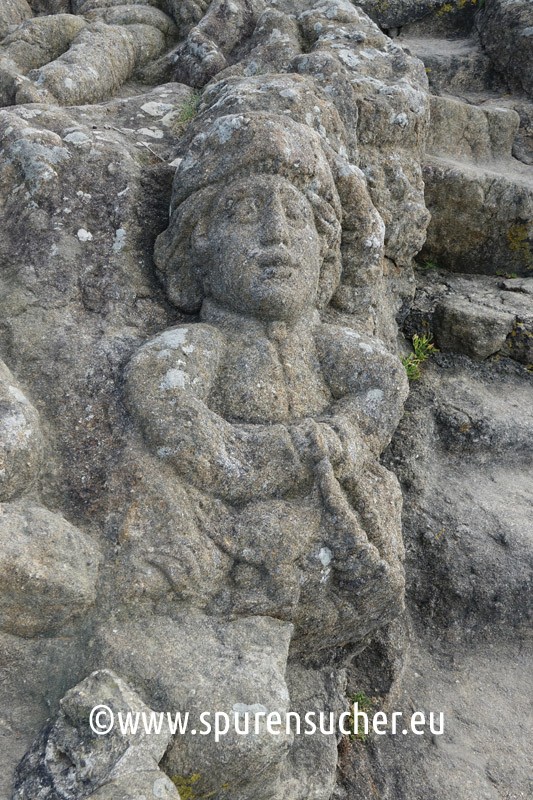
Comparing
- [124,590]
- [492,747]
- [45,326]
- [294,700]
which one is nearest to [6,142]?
[45,326]

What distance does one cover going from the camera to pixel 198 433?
3.14 m

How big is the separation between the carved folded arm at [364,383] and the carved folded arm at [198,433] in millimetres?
466

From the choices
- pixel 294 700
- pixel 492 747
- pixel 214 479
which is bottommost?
pixel 492 747

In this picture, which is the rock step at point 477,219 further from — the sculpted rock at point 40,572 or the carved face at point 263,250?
the sculpted rock at point 40,572

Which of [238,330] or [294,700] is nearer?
[294,700]

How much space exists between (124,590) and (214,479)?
61 centimetres

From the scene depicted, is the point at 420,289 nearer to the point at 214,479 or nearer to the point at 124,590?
the point at 214,479

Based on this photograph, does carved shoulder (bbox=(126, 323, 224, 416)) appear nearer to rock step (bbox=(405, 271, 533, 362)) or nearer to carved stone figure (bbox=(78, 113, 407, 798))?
carved stone figure (bbox=(78, 113, 407, 798))

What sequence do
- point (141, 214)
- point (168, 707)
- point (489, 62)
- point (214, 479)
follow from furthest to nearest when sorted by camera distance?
point (489, 62) < point (141, 214) < point (214, 479) < point (168, 707)

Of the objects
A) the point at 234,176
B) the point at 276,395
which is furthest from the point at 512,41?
the point at 276,395

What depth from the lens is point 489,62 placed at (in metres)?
7.20

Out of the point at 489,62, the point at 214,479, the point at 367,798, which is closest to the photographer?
the point at 214,479

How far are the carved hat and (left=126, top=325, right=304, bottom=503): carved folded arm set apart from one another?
628 millimetres

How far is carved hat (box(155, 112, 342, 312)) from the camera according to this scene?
365 centimetres
